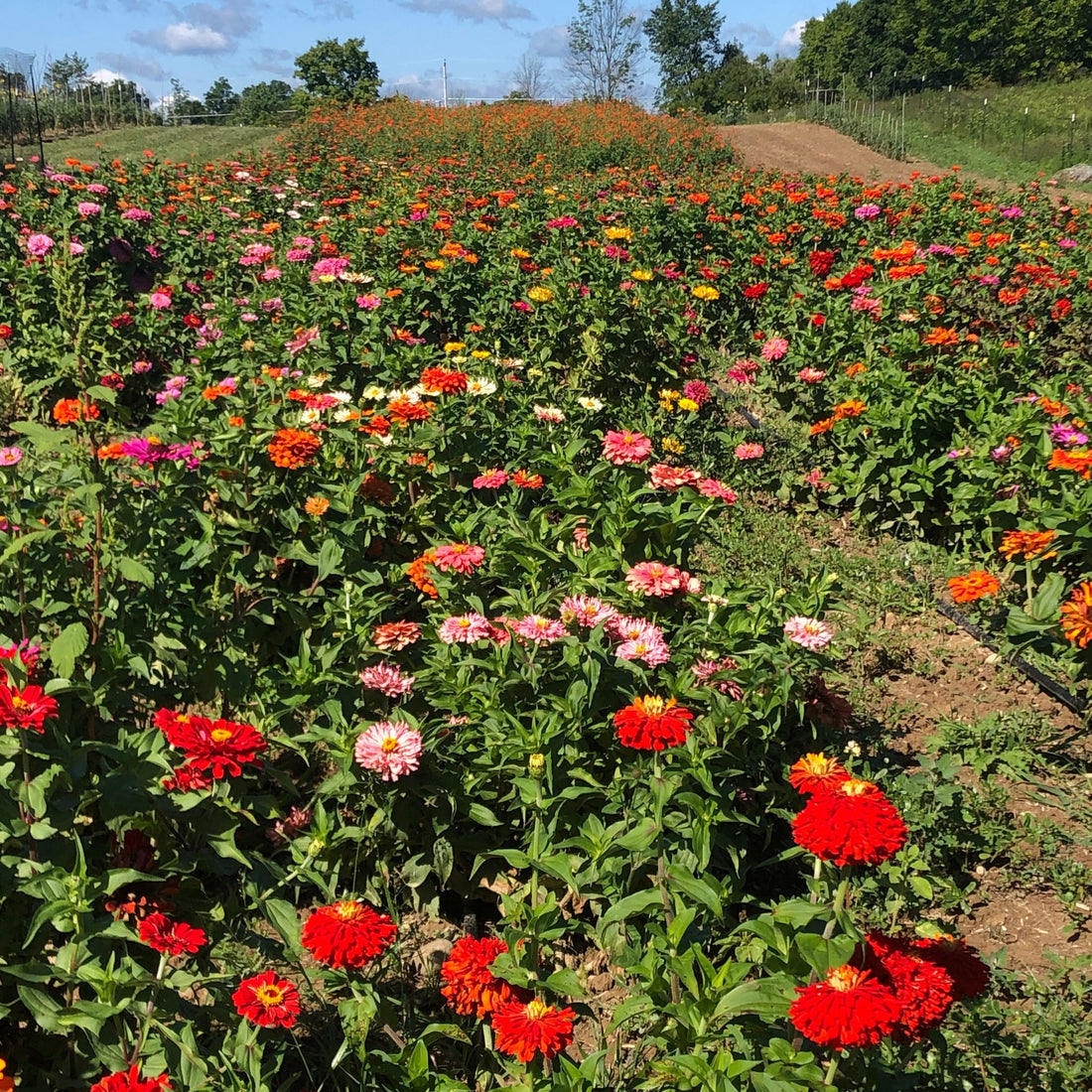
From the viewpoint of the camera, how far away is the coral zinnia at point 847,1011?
1146 mm

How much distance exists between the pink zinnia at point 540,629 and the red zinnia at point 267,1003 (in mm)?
1026

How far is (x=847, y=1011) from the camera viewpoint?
1.17 m

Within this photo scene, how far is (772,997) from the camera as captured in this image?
1.45 m

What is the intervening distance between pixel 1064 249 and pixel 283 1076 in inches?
302

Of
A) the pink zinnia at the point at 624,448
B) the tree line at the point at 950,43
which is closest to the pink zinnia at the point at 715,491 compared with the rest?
the pink zinnia at the point at 624,448

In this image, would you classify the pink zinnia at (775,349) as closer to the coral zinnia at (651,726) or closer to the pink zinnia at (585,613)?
the pink zinnia at (585,613)

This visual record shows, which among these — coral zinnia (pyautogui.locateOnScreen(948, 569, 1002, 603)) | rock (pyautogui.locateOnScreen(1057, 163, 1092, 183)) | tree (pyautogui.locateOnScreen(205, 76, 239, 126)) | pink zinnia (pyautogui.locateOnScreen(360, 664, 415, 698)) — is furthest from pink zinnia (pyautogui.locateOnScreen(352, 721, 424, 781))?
tree (pyautogui.locateOnScreen(205, 76, 239, 126))

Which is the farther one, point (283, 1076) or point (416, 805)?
point (416, 805)

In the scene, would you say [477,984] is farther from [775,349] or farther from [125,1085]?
[775,349]

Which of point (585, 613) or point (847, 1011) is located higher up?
point (585, 613)

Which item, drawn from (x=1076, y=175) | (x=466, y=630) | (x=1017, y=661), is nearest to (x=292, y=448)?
(x=466, y=630)

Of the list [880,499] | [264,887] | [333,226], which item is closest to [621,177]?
[333,226]

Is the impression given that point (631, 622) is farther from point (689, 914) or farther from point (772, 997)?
point (772, 997)

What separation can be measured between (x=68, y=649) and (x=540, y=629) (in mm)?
1043
